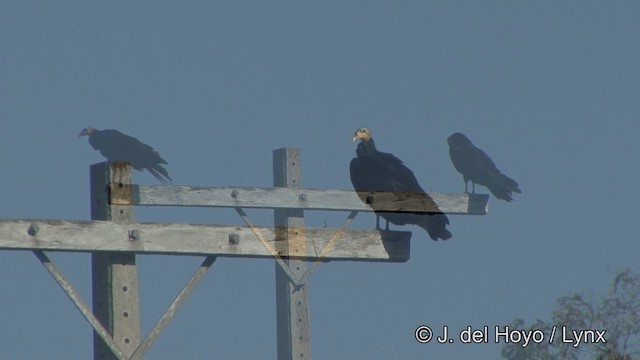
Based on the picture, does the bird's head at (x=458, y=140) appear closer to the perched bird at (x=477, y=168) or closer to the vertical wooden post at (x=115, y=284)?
the perched bird at (x=477, y=168)

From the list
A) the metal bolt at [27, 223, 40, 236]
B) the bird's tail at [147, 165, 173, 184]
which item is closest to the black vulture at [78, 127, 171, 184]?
the bird's tail at [147, 165, 173, 184]

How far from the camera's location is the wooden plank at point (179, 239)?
6223mm

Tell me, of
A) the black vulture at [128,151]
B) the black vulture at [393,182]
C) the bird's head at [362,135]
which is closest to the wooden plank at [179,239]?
the black vulture at [393,182]

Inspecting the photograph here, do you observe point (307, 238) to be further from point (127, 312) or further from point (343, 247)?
point (127, 312)

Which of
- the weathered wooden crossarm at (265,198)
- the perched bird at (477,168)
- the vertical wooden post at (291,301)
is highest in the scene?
the perched bird at (477,168)

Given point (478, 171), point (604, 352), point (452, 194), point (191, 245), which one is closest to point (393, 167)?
point (452, 194)

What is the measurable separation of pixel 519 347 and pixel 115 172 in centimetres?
1409

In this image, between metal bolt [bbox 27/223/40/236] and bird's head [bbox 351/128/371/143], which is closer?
metal bolt [bbox 27/223/40/236]

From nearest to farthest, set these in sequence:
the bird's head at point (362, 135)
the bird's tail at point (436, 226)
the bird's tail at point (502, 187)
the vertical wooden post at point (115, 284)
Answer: the vertical wooden post at point (115, 284) < the bird's tail at point (436, 226) < the bird's head at point (362, 135) < the bird's tail at point (502, 187)

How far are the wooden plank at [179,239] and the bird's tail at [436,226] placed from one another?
126 centimetres

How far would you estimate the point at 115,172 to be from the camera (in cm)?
662

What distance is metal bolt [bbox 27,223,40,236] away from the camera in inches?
244

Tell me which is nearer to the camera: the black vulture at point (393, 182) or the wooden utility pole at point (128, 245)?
the wooden utility pole at point (128, 245)

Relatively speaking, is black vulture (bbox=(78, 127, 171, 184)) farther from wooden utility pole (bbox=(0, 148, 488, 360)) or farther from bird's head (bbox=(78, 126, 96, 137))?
wooden utility pole (bbox=(0, 148, 488, 360))
